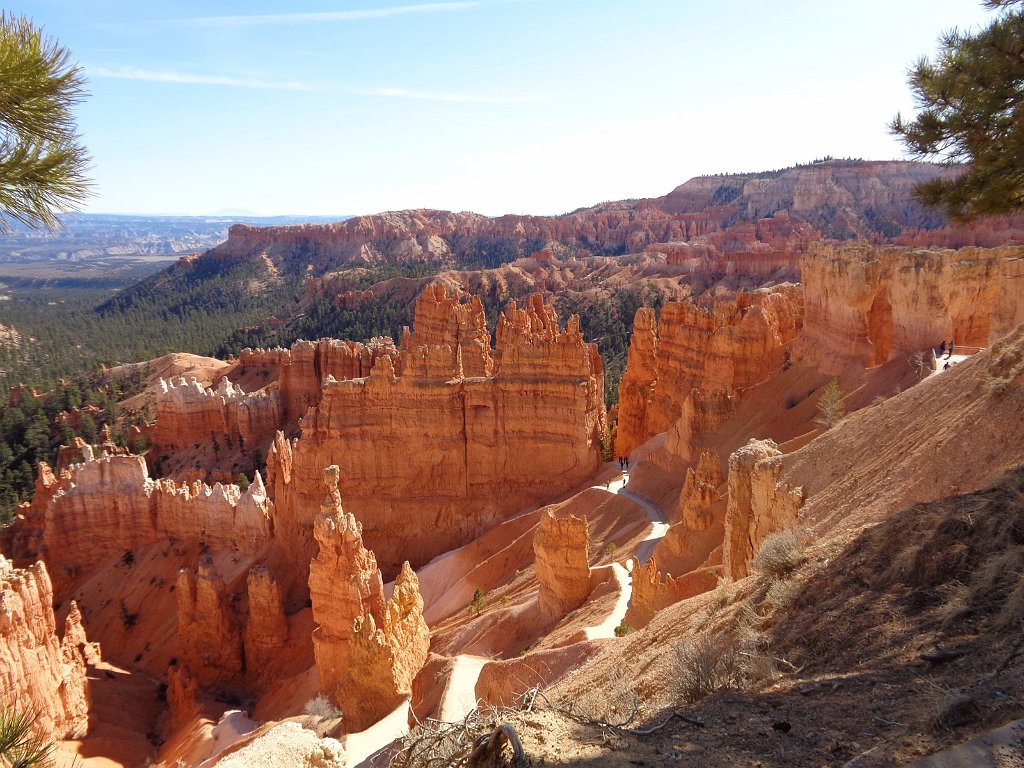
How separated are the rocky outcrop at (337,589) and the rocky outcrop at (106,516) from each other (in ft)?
39.5

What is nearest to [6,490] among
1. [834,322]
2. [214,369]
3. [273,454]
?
[214,369]

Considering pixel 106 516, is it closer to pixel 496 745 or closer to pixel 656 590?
pixel 656 590

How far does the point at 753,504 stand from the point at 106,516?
3172 centimetres

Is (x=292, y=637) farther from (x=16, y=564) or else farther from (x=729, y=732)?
(x=729, y=732)

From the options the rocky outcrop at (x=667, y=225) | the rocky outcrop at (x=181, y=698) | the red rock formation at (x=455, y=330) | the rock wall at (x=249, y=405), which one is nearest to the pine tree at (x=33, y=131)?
the rocky outcrop at (x=181, y=698)

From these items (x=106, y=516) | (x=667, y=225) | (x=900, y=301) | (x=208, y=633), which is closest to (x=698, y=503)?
(x=900, y=301)

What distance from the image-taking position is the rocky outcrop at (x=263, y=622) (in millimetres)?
24484

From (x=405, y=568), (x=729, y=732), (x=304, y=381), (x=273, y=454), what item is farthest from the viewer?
(x=304, y=381)

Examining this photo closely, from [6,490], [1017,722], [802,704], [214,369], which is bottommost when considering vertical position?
[6,490]

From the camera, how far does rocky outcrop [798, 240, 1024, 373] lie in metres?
20.2

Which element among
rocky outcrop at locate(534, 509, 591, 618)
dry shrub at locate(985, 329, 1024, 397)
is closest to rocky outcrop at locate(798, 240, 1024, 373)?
dry shrub at locate(985, 329, 1024, 397)

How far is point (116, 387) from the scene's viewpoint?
65125 mm

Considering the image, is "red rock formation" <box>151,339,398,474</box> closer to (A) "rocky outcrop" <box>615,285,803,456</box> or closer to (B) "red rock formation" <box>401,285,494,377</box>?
(B) "red rock formation" <box>401,285,494,377</box>

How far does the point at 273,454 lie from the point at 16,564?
45.5ft
